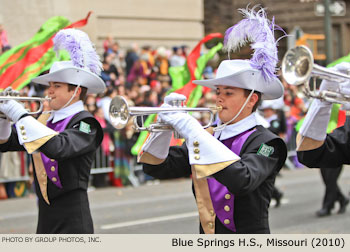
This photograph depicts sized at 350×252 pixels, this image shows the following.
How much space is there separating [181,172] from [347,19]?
24.9 metres

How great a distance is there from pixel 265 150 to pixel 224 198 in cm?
36

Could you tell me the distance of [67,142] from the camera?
14.1 feet

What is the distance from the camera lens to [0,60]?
21.0 ft

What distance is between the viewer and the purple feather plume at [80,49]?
479cm

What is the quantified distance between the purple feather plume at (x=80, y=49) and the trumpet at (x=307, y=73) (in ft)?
6.24

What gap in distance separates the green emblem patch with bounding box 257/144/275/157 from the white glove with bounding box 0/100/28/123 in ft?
5.22

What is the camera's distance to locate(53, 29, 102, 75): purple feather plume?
479 cm

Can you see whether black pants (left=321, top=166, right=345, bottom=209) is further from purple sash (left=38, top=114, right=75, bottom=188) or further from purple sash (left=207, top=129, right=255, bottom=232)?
purple sash (left=207, top=129, right=255, bottom=232)

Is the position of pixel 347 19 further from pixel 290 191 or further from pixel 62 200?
pixel 62 200

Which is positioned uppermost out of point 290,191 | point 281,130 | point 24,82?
point 24,82

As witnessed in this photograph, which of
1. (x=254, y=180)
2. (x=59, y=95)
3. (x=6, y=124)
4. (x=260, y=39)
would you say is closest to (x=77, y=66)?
(x=59, y=95)

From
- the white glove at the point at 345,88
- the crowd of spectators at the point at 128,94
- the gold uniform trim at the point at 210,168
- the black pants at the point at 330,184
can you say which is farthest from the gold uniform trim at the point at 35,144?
the crowd of spectators at the point at 128,94

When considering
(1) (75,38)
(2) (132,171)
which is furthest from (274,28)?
(2) (132,171)

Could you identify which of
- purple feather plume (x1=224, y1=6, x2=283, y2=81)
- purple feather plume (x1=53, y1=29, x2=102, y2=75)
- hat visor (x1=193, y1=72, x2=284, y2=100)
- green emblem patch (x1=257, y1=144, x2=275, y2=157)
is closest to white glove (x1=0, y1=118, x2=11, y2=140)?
purple feather plume (x1=53, y1=29, x2=102, y2=75)
